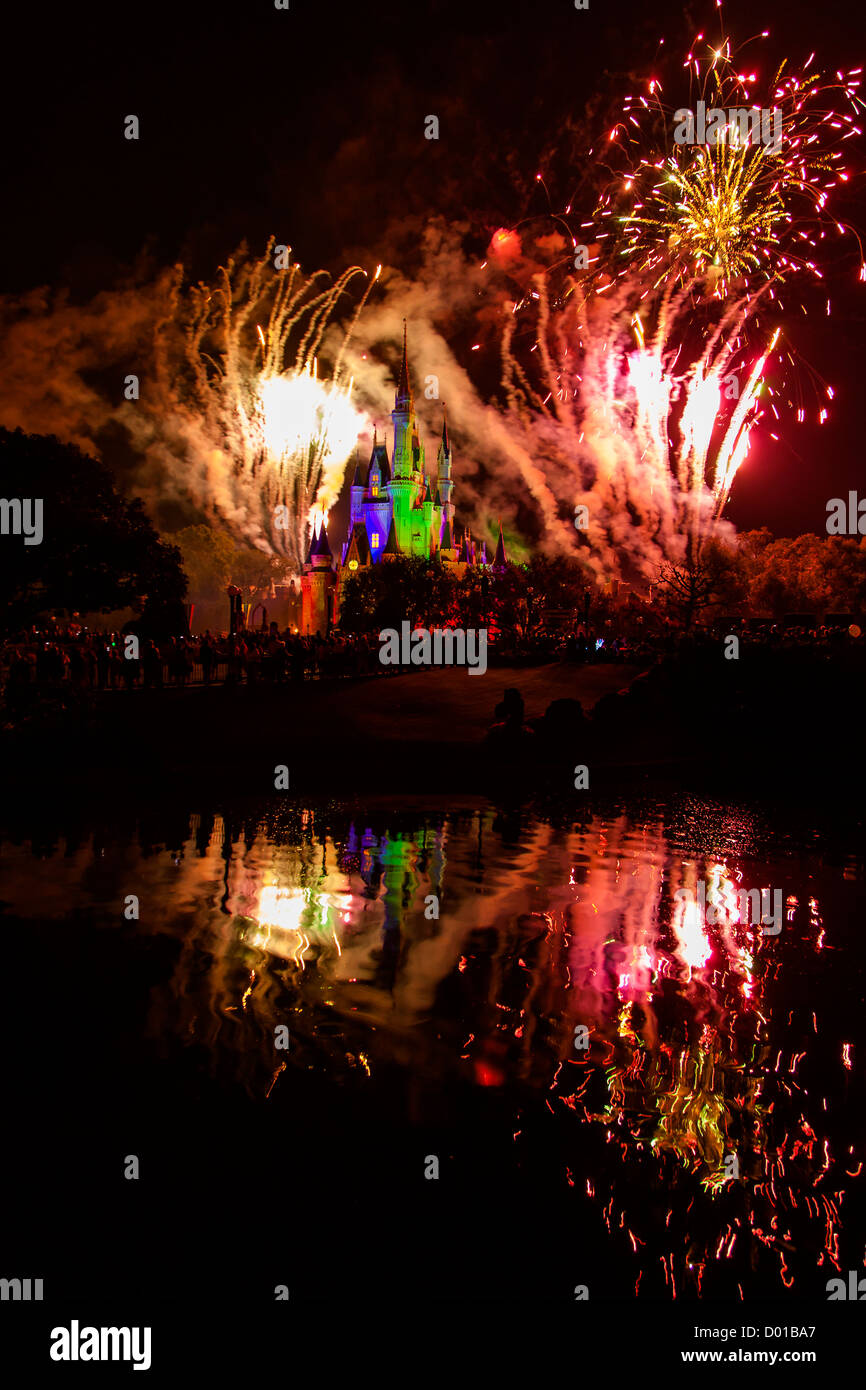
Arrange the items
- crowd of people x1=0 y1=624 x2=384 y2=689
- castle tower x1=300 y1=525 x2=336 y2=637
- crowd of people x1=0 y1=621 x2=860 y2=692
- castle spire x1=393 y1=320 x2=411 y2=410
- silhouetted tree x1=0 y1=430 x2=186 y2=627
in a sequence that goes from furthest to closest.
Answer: castle spire x1=393 y1=320 x2=411 y2=410
castle tower x1=300 y1=525 x2=336 y2=637
silhouetted tree x1=0 y1=430 x2=186 y2=627
crowd of people x1=0 y1=624 x2=384 y2=689
crowd of people x1=0 y1=621 x2=860 y2=692

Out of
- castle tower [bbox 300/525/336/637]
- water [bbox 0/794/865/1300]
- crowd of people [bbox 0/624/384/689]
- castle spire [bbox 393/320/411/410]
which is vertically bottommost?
water [bbox 0/794/865/1300]

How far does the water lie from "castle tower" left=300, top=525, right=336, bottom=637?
10149 centimetres

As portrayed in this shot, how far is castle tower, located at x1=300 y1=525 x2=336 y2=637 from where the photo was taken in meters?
109

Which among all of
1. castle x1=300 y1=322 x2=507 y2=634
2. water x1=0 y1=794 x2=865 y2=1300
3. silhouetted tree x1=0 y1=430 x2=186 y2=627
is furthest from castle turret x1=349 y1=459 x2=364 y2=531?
water x1=0 y1=794 x2=865 y2=1300

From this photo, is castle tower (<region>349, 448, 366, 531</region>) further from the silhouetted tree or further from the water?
the water

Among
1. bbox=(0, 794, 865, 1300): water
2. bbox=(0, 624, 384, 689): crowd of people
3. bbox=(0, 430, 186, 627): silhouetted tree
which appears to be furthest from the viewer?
bbox=(0, 430, 186, 627): silhouetted tree

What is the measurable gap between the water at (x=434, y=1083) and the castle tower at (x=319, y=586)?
333 feet

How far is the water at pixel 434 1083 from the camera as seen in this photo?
3.85 m

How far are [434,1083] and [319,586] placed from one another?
10676cm

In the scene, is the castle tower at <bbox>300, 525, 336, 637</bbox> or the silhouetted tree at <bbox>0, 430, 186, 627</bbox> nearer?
the silhouetted tree at <bbox>0, 430, 186, 627</bbox>

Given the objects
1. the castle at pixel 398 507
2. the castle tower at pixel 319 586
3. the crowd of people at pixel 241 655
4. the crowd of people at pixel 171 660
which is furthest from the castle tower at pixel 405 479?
the crowd of people at pixel 171 660

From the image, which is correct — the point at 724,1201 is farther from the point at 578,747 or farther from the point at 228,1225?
the point at 578,747

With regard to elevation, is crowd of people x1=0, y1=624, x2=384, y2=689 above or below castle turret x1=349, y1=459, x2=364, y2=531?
below
